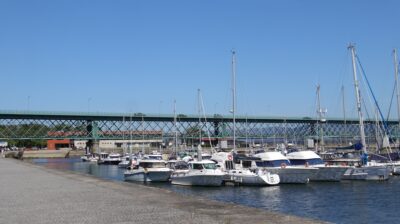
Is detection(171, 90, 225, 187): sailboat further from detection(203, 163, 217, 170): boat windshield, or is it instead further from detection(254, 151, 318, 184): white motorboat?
detection(254, 151, 318, 184): white motorboat

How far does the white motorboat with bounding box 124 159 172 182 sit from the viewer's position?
62625 millimetres

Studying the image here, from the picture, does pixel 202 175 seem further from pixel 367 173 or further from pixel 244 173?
pixel 367 173

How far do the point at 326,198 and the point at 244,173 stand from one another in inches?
511

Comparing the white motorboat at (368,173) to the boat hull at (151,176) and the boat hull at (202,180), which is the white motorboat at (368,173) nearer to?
the boat hull at (202,180)

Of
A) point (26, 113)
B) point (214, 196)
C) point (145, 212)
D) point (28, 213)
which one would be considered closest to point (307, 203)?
point (214, 196)

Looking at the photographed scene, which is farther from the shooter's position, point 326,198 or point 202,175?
point 202,175

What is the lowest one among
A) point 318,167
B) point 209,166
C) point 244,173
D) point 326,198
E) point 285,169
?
point 326,198

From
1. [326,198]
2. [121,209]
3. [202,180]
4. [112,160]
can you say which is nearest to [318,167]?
[202,180]

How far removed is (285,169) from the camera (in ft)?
182

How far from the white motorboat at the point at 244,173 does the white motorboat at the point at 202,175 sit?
Answer: 5.39 ft

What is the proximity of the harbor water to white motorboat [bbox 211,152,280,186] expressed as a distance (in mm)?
1221

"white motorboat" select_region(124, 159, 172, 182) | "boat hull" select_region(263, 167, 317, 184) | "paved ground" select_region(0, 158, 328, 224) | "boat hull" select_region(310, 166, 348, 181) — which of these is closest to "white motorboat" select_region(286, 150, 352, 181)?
"boat hull" select_region(310, 166, 348, 181)

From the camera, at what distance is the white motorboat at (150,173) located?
62625mm

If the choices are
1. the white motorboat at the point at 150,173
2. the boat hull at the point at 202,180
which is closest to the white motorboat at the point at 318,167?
the boat hull at the point at 202,180
